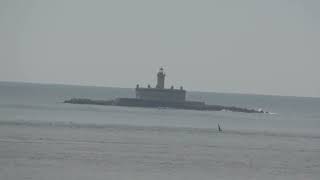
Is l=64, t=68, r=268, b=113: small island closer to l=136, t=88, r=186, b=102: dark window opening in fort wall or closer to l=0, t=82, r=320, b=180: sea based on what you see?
l=136, t=88, r=186, b=102: dark window opening in fort wall

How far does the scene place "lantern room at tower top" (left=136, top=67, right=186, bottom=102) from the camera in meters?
134

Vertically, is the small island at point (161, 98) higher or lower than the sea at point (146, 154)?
higher

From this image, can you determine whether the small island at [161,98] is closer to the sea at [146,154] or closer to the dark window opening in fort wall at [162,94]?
the dark window opening in fort wall at [162,94]

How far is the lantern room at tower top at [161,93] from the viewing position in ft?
440

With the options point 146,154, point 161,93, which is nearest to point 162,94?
point 161,93

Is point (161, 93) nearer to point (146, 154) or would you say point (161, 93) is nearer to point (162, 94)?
point (162, 94)

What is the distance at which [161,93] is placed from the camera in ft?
444

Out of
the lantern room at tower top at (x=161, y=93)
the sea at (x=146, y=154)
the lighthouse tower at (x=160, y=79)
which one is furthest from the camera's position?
the lantern room at tower top at (x=161, y=93)

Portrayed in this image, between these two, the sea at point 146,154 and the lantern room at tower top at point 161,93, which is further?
the lantern room at tower top at point 161,93

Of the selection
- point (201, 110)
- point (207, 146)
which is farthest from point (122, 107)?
point (207, 146)

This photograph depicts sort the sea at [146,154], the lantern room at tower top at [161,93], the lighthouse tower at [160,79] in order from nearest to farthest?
the sea at [146,154], the lighthouse tower at [160,79], the lantern room at tower top at [161,93]

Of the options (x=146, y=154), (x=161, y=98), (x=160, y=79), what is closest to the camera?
(x=146, y=154)

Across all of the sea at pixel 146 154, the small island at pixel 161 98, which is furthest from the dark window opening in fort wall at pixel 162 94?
the sea at pixel 146 154

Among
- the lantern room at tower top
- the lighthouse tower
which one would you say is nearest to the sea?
the lighthouse tower
